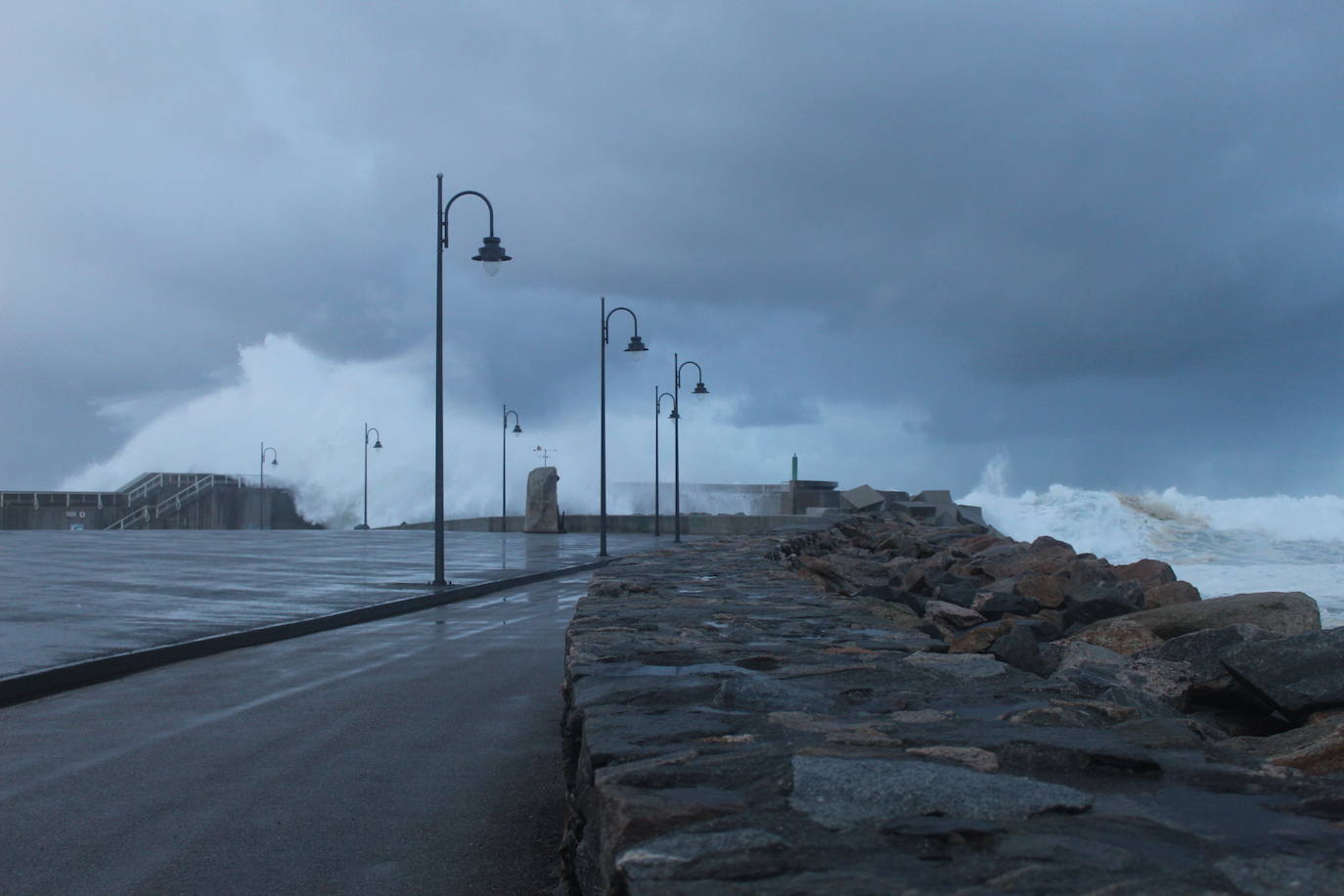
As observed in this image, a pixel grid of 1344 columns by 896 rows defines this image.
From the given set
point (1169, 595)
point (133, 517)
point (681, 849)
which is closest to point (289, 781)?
point (681, 849)

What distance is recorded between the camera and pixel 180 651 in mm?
10047

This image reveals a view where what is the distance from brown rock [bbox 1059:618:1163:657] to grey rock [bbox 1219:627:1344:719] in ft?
8.06

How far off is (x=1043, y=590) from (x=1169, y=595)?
51.4 inches

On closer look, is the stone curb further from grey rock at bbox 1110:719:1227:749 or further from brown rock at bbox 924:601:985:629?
grey rock at bbox 1110:719:1227:749

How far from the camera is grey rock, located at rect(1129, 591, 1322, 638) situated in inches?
353

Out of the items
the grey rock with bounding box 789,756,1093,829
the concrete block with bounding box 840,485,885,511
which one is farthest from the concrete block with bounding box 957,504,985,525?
the grey rock with bounding box 789,756,1093,829

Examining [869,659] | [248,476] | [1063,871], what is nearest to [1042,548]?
[869,659]

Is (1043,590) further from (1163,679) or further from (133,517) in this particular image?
(133,517)

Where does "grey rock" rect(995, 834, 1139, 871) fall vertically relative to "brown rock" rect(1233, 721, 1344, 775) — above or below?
above

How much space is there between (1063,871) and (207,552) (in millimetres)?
25752

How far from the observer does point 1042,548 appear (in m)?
19.4

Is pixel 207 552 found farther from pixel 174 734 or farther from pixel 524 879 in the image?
pixel 524 879

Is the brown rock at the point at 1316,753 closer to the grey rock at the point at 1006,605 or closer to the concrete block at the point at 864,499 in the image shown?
the grey rock at the point at 1006,605

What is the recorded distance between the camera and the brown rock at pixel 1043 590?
12297 mm
